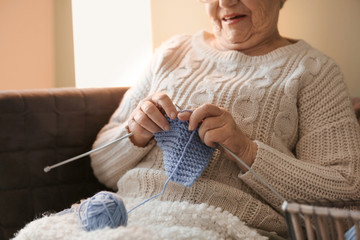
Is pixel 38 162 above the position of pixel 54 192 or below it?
above

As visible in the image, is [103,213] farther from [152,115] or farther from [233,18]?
[233,18]

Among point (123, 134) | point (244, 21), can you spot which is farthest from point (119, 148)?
point (244, 21)

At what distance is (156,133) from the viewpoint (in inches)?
45.3

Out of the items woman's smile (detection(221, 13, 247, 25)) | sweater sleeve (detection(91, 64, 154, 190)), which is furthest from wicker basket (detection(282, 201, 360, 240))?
woman's smile (detection(221, 13, 247, 25))

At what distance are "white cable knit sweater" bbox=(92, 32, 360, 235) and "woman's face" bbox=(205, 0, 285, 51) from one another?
47 mm

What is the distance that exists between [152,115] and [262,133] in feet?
1.03

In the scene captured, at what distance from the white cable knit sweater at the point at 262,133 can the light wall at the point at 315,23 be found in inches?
14.6

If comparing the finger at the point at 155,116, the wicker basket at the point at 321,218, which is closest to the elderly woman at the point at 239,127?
the finger at the point at 155,116

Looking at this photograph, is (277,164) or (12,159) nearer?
(277,164)

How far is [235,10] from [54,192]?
2.49ft

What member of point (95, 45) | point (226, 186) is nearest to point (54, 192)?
point (226, 186)

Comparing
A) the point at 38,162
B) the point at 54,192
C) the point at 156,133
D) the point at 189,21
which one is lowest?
the point at 54,192

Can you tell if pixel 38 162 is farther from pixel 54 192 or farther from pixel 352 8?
pixel 352 8

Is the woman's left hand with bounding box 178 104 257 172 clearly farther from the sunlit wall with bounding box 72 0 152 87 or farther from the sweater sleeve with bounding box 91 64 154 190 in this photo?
the sunlit wall with bounding box 72 0 152 87
